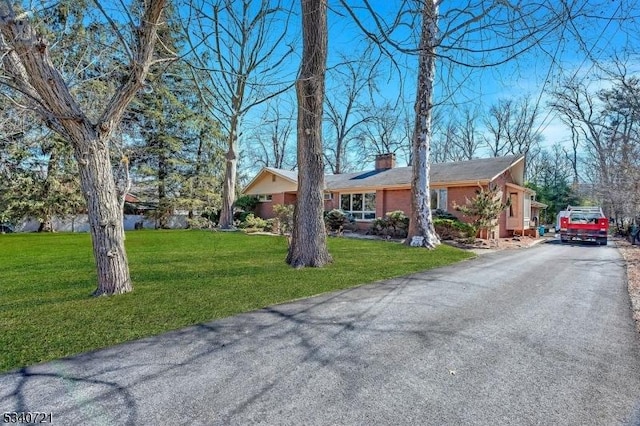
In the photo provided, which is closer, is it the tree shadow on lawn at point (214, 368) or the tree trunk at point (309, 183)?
the tree shadow on lawn at point (214, 368)

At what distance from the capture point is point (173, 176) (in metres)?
22.2

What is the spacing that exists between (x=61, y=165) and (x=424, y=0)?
21.5 meters

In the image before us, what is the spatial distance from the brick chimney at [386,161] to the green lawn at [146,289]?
45.4 feet

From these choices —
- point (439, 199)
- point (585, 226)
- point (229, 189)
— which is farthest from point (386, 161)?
point (585, 226)

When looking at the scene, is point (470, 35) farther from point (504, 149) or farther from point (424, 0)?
point (504, 149)

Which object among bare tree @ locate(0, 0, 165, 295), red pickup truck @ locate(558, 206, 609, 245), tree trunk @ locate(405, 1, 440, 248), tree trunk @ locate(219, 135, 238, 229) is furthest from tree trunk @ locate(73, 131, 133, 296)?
red pickup truck @ locate(558, 206, 609, 245)

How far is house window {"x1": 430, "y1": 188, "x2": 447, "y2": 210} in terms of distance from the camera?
1769 cm

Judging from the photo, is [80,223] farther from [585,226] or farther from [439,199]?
[585,226]

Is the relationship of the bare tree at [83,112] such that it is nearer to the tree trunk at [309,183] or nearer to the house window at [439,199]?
the tree trunk at [309,183]

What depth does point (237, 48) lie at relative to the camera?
29.5 ft

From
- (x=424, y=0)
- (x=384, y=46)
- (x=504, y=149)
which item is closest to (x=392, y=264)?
(x=384, y=46)

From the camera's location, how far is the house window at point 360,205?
20.2m

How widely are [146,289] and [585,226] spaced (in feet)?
63.9

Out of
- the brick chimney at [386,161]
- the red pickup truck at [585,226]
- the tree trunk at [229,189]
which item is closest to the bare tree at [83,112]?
the tree trunk at [229,189]
